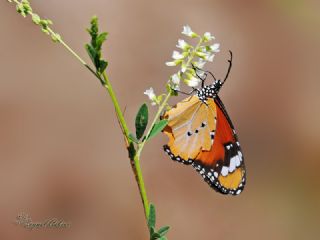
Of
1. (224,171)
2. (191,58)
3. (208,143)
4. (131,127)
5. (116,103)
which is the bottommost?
(131,127)

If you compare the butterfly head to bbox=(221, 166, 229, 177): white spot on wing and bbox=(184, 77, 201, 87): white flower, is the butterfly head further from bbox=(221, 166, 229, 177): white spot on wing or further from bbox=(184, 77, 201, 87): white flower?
bbox=(184, 77, 201, 87): white flower

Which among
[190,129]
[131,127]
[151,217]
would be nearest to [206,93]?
[190,129]

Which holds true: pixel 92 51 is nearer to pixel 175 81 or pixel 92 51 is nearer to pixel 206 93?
pixel 175 81

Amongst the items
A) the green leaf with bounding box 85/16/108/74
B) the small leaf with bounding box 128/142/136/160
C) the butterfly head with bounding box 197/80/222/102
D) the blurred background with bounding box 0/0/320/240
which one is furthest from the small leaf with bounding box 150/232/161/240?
the blurred background with bounding box 0/0/320/240

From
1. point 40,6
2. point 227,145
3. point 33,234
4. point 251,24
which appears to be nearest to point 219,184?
point 227,145

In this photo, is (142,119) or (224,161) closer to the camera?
(142,119)
